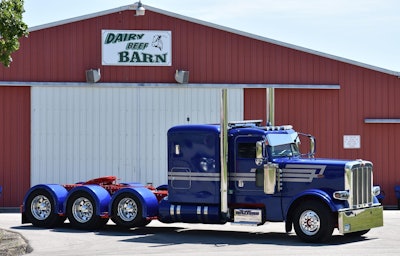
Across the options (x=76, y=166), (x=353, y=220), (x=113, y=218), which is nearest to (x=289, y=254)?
(x=353, y=220)

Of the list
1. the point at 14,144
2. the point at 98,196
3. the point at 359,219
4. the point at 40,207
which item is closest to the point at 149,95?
the point at 14,144

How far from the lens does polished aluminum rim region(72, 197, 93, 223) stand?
20922mm

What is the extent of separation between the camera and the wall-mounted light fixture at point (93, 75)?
29016mm

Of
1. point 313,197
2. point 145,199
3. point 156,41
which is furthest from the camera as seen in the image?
point 156,41

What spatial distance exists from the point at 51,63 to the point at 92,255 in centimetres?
1421

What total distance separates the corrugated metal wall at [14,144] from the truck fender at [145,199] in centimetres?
921

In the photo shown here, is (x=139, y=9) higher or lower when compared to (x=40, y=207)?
higher

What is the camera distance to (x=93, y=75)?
29016mm

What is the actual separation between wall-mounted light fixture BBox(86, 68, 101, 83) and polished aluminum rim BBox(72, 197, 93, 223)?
864 centimetres

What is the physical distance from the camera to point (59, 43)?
96.0 ft

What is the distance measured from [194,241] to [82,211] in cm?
386

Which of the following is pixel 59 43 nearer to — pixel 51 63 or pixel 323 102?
pixel 51 63

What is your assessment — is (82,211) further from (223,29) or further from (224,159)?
(223,29)

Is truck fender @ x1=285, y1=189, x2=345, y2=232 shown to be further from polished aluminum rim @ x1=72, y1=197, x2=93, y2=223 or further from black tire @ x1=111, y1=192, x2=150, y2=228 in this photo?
polished aluminum rim @ x1=72, y1=197, x2=93, y2=223
